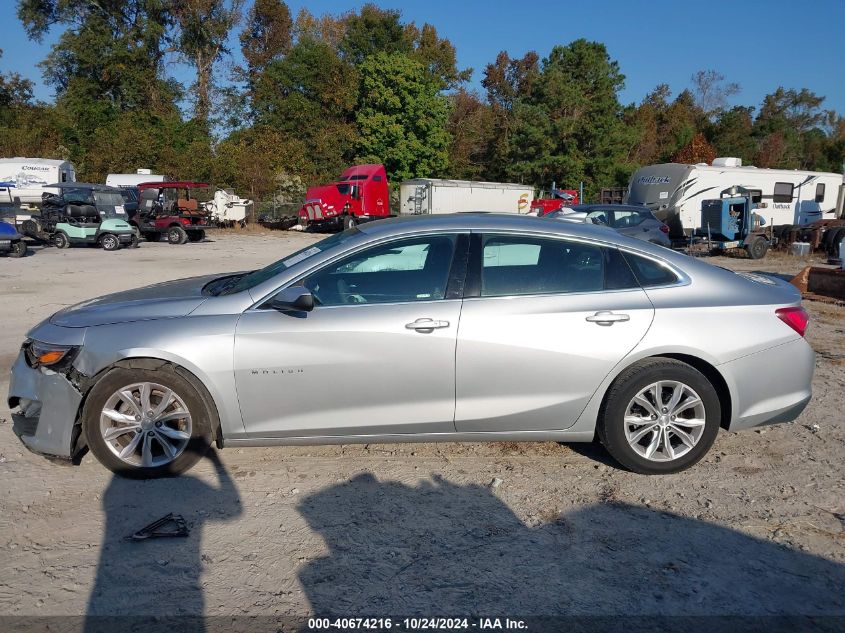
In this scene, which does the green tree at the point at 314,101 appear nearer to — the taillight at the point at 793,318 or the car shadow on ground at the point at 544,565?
the taillight at the point at 793,318

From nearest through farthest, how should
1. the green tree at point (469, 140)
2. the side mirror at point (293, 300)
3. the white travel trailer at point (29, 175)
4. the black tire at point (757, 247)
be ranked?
the side mirror at point (293, 300) < the black tire at point (757, 247) < the white travel trailer at point (29, 175) < the green tree at point (469, 140)

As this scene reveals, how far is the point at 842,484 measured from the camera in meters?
4.08

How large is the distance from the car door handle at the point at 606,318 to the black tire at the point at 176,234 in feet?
76.8

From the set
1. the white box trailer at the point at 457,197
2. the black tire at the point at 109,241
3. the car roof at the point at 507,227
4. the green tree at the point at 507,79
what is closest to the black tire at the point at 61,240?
the black tire at the point at 109,241

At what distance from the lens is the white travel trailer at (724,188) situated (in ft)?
72.9

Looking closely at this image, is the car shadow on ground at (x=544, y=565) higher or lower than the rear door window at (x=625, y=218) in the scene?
lower

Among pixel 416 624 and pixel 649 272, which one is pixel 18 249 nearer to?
pixel 649 272

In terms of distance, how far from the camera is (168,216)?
81.9ft

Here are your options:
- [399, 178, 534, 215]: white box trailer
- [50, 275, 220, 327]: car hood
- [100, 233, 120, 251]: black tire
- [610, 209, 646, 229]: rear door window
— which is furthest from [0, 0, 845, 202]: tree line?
[50, 275, 220, 327]: car hood

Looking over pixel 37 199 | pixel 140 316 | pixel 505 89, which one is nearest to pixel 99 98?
pixel 37 199

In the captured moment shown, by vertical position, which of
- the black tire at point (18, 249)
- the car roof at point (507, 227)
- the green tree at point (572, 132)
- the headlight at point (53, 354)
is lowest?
the black tire at point (18, 249)

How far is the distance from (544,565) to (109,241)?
21.5 meters

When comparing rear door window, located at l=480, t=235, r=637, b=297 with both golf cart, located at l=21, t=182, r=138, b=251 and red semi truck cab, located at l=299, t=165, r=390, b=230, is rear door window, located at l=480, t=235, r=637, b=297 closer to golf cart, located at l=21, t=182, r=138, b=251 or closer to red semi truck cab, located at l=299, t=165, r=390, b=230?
golf cart, located at l=21, t=182, r=138, b=251

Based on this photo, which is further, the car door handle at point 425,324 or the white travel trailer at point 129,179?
the white travel trailer at point 129,179
